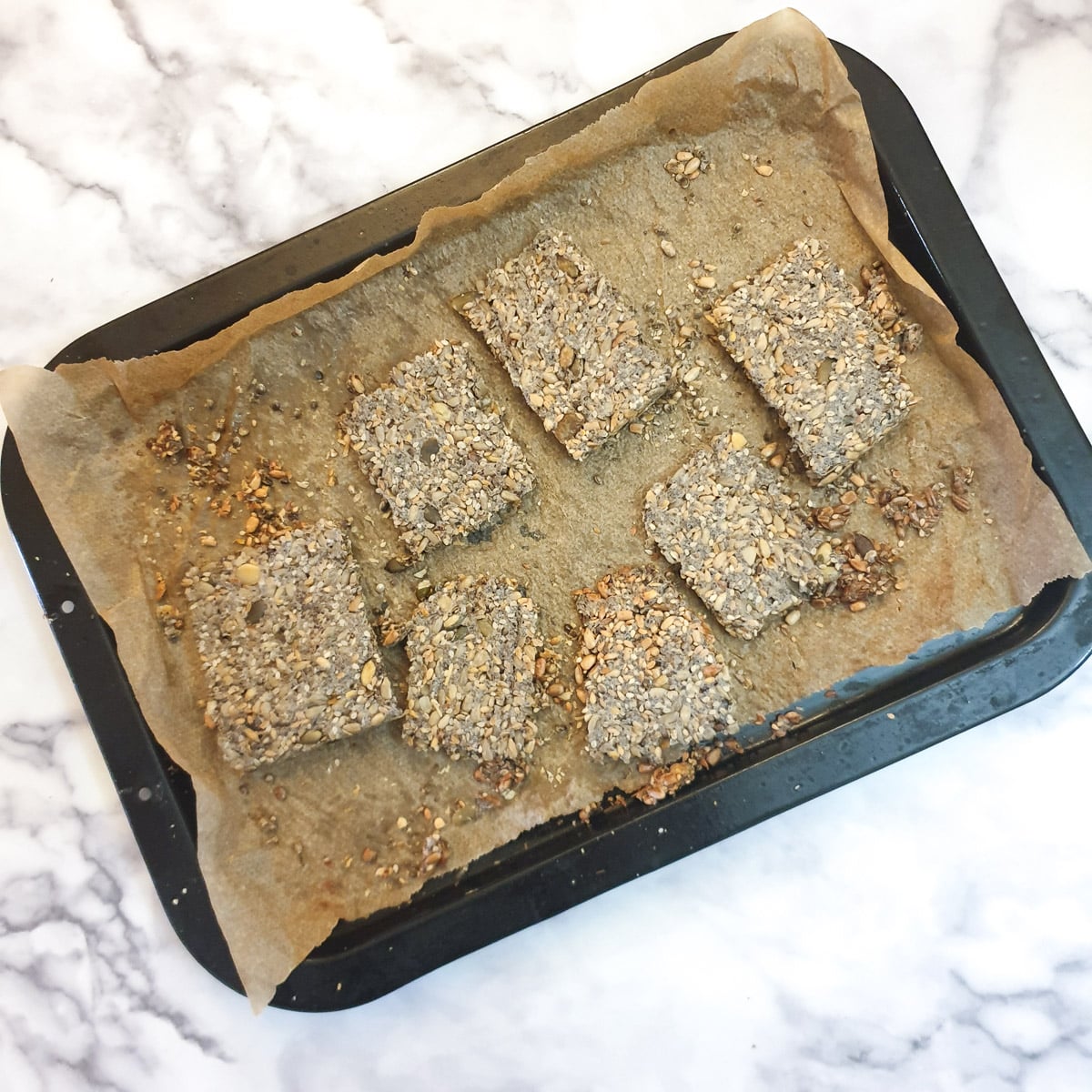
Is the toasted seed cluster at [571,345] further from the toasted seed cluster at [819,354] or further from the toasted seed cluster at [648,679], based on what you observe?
the toasted seed cluster at [648,679]

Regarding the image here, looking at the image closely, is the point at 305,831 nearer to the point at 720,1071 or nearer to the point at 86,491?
the point at 86,491

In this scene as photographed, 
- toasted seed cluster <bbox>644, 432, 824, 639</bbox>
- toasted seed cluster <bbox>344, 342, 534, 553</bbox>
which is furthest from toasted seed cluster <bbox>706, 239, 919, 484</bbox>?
toasted seed cluster <bbox>344, 342, 534, 553</bbox>

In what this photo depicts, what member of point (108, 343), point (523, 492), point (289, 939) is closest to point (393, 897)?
point (289, 939)

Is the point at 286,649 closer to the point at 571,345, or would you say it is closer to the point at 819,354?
the point at 571,345

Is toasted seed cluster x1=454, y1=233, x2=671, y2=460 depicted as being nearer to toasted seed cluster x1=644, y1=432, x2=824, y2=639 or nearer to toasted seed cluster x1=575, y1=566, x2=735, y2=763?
toasted seed cluster x1=644, y1=432, x2=824, y2=639

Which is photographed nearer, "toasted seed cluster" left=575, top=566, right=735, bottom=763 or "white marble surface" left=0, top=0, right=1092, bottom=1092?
"toasted seed cluster" left=575, top=566, right=735, bottom=763

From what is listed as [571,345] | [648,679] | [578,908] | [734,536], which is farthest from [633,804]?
[571,345]

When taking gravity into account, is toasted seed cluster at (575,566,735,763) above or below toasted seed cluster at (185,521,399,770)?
below

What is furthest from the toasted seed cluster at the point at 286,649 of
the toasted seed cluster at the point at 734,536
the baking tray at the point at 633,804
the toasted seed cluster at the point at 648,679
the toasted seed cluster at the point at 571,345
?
the toasted seed cluster at the point at 734,536
